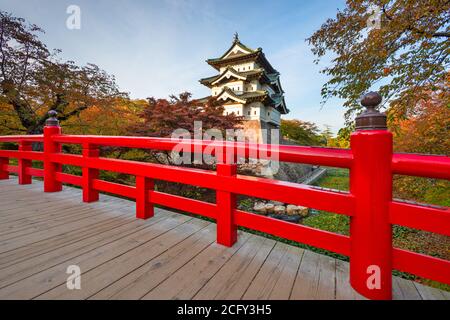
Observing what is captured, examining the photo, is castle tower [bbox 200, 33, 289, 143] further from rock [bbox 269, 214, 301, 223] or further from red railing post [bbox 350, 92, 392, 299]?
red railing post [bbox 350, 92, 392, 299]

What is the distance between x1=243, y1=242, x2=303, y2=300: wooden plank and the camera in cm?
127

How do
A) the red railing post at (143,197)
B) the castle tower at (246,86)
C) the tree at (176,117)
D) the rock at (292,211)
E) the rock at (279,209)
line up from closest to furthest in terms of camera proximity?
the red railing post at (143,197)
the tree at (176,117)
the rock at (292,211)
the rock at (279,209)
the castle tower at (246,86)

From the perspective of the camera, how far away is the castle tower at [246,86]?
1850 centimetres

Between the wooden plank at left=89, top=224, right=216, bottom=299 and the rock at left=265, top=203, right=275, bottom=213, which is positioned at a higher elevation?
the wooden plank at left=89, top=224, right=216, bottom=299

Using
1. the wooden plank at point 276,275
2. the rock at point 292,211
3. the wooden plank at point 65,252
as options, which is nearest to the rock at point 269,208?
the rock at point 292,211

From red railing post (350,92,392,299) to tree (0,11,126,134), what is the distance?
7675 mm

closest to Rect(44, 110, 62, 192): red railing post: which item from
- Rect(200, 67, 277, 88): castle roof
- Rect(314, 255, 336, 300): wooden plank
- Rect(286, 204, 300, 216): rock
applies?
Rect(314, 255, 336, 300): wooden plank

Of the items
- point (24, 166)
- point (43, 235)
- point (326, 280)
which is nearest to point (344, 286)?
point (326, 280)

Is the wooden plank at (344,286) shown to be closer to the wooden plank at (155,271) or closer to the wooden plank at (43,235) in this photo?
the wooden plank at (155,271)

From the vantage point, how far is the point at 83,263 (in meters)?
1.54

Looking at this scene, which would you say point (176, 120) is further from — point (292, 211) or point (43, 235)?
point (292, 211)

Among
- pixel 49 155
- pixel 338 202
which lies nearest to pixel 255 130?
pixel 49 155

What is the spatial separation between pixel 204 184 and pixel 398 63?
11.5 ft

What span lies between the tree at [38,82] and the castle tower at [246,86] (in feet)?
38.0
